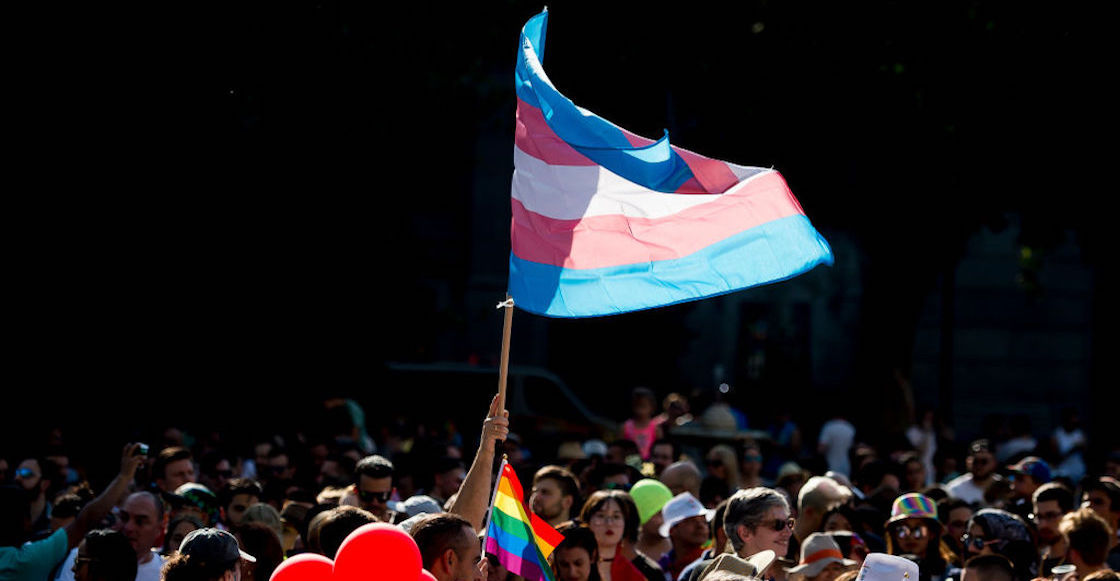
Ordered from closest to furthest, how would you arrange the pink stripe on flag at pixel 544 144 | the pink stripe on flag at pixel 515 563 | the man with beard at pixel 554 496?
the pink stripe on flag at pixel 515 563 < the pink stripe on flag at pixel 544 144 < the man with beard at pixel 554 496

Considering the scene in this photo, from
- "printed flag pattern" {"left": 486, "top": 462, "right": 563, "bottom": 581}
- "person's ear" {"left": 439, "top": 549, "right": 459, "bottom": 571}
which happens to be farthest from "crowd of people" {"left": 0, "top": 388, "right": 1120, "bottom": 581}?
"printed flag pattern" {"left": 486, "top": 462, "right": 563, "bottom": 581}

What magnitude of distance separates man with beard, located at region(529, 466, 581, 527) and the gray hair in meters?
2.23

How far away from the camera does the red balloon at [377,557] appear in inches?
156

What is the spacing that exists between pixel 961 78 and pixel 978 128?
2.11 feet

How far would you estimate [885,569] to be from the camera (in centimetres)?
538

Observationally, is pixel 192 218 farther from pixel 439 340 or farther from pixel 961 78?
pixel 439 340

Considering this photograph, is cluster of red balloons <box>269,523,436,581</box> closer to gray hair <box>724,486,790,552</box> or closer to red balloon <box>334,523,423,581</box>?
red balloon <box>334,523,423,581</box>

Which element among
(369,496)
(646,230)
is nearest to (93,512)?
(369,496)

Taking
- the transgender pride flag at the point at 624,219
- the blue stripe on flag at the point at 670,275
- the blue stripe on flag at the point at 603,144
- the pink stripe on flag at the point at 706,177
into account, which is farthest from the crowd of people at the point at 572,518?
the pink stripe on flag at the point at 706,177

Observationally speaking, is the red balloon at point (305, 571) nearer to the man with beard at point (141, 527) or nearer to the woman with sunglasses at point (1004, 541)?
the man with beard at point (141, 527)

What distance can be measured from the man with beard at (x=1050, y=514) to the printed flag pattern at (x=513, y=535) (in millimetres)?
4039

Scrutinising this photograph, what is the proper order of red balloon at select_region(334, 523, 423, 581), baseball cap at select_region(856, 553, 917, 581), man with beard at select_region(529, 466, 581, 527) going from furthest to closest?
man with beard at select_region(529, 466, 581, 527)
baseball cap at select_region(856, 553, 917, 581)
red balloon at select_region(334, 523, 423, 581)

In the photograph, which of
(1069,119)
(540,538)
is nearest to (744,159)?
(1069,119)

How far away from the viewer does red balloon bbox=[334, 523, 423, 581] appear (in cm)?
397
